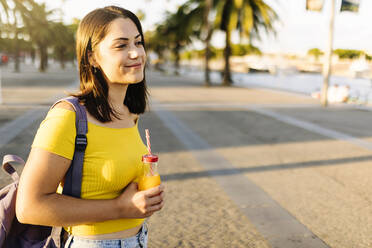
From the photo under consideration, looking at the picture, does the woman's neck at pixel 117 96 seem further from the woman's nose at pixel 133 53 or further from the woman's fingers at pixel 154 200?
the woman's fingers at pixel 154 200

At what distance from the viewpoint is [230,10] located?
23.2 m

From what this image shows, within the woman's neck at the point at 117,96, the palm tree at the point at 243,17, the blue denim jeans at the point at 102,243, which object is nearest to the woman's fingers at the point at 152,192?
the blue denim jeans at the point at 102,243

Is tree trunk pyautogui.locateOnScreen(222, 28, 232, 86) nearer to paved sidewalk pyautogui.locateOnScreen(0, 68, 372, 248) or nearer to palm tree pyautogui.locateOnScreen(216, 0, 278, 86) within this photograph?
palm tree pyautogui.locateOnScreen(216, 0, 278, 86)

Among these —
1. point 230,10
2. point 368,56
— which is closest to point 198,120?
point 230,10

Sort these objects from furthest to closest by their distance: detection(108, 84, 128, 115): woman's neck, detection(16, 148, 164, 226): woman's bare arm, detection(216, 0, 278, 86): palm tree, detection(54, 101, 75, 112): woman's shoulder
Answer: detection(216, 0, 278, 86): palm tree < detection(108, 84, 128, 115): woman's neck < detection(54, 101, 75, 112): woman's shoulder < detection(16, 148, 164, 226): woman's bare arm

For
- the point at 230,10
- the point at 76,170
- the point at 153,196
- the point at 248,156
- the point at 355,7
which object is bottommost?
the point at 248,156

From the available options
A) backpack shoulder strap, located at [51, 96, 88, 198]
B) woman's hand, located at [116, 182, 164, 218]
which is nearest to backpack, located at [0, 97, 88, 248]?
backpack shoulder strap, located at [51, 96, 88, 198]

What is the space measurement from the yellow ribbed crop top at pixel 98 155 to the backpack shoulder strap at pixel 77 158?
2 cm

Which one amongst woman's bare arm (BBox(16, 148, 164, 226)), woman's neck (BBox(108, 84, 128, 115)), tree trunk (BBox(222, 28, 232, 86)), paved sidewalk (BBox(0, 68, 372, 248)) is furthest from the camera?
tree trunk (BBox(222, 28, 232, 86))

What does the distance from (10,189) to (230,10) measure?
23.3m

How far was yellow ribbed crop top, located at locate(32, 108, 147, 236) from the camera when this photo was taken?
1194 mm

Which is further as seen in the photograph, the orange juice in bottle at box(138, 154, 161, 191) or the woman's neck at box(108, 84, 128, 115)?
the woman's neck at box(108, 84, 128, 115)

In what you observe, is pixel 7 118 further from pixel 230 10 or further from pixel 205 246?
pixel 230 10

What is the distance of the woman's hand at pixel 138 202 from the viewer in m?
1.28
